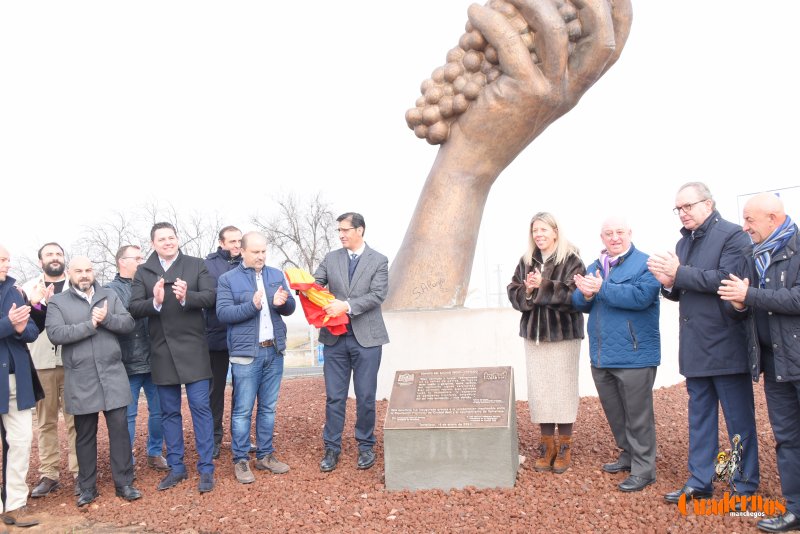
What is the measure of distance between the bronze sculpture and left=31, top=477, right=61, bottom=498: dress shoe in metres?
3.67

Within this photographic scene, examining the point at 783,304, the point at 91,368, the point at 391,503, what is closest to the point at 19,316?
the point at 91,368

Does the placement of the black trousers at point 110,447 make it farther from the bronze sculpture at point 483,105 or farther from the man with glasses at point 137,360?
the bronze sculpture at point 483,105

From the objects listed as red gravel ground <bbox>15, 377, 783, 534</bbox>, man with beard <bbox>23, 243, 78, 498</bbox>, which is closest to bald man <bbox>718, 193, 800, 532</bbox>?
red gravel ground <bbox>15, 377, 783, 534</bbox>

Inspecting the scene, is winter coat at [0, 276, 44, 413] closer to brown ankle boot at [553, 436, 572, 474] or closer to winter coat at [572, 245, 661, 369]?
brown ankle boot at [553, 436, 572, 474]

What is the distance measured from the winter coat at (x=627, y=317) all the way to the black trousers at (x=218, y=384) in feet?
9.74

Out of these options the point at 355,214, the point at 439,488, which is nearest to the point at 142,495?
the point at 439,488

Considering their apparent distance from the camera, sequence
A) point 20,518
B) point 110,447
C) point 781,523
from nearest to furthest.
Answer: point 781,523
point 20,518
point 110,447

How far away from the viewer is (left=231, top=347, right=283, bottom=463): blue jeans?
4746 millimetres

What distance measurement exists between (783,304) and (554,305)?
4.89 feet

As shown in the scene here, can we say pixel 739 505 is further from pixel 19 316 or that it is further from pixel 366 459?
pixel 19 316

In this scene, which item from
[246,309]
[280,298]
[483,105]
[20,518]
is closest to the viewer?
[20,518]

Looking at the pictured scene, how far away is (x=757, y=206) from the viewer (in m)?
3.41

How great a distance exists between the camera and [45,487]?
4.86m

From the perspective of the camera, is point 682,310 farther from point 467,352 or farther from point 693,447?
point 467,352
